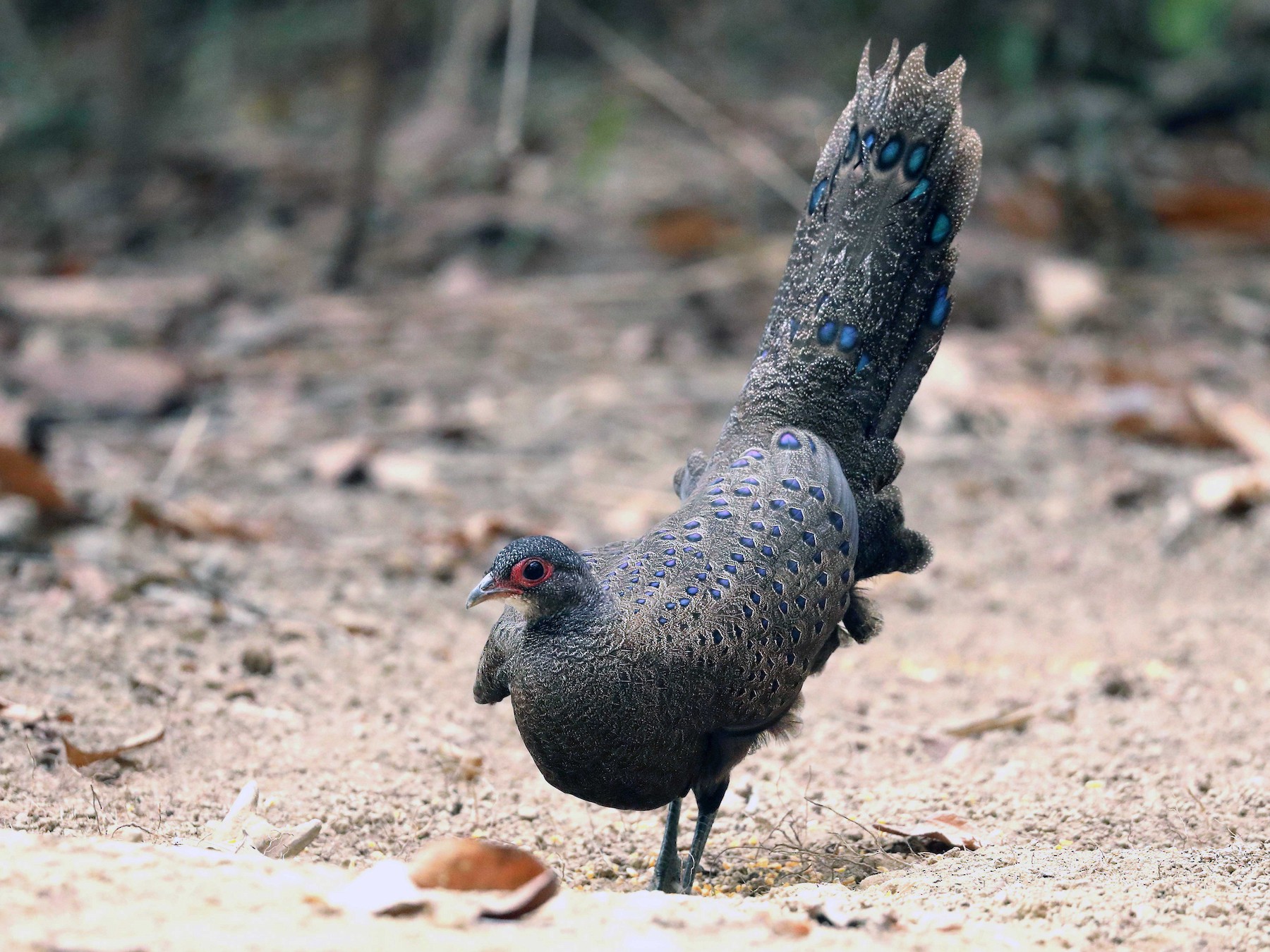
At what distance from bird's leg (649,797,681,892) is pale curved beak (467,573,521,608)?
68 cm

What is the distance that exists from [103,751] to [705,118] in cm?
660

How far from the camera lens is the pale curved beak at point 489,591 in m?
3.01

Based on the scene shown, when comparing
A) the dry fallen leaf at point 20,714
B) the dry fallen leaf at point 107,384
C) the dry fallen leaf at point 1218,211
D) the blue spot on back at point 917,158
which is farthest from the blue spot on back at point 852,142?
the dry fallen leaf at point 1218,211

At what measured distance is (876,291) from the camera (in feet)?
12.8

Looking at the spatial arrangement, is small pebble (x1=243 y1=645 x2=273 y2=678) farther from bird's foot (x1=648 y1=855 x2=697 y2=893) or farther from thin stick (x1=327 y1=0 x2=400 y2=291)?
thin stick (x1=327 y1=0 x2=400 y2=291)

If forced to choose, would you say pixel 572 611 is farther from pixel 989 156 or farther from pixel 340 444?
pixel 989 156

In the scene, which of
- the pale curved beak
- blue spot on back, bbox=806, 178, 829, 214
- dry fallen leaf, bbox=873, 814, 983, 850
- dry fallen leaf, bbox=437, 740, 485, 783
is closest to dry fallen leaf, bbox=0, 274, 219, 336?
dry fallen leaf, bbox=437, 740, 485, 783

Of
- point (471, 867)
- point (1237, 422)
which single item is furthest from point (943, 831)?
point (1237, 422)

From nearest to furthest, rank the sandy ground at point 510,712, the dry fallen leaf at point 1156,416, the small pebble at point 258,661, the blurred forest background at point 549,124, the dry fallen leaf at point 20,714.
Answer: the sandy ground at point 510,712
the dry fallen leaf at point 20,714
the small pebble at point 258,661
the dry fallen leaf at point 1156,416
the blurred forest background at point 549,124

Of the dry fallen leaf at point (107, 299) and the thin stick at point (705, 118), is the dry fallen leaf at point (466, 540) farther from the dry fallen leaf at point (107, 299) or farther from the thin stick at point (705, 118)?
the dry fallen leaf at point (107, 299)

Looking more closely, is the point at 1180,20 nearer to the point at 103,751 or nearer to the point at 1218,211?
the point at 1218,211

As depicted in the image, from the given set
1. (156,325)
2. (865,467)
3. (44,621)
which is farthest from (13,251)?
(865,467)

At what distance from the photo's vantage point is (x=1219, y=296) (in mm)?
8508

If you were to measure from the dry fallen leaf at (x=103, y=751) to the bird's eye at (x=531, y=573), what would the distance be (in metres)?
1.20
